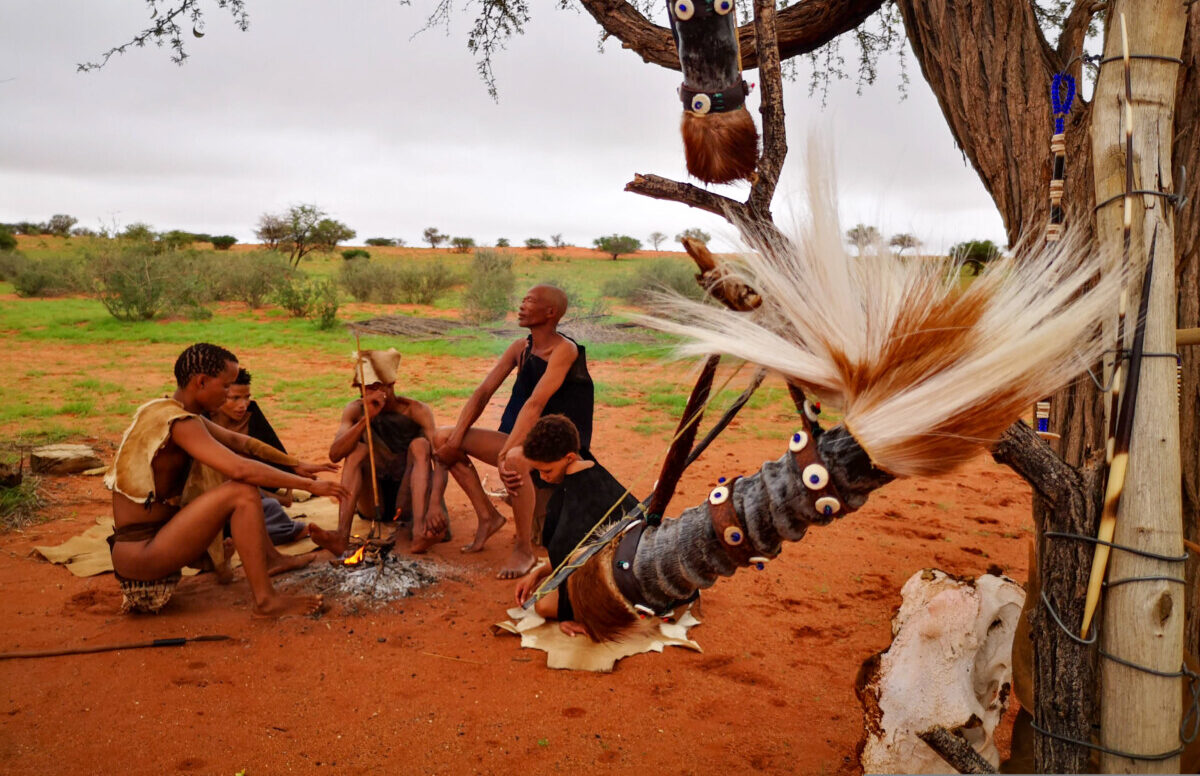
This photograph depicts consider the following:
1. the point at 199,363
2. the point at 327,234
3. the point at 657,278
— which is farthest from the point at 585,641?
the point at 327,234

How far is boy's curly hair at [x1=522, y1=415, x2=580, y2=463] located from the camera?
12.4ft

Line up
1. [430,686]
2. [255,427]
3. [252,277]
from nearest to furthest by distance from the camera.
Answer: [430,686] < [255,427] < [252,277]

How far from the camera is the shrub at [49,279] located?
21.4 meters

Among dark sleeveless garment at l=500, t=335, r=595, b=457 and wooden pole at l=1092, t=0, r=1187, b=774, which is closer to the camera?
wooden pole at l=1092, t=0, r=1187, b=774

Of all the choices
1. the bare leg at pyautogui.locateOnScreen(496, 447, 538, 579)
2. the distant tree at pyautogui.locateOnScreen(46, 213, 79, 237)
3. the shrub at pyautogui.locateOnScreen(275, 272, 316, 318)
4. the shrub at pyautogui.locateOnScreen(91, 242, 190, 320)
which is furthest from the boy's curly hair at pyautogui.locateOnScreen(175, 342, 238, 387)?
the distant tree at pyautogui.locateOnScreen(46, 213, 79, 237)

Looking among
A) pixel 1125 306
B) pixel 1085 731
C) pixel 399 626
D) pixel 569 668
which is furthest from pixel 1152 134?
pixel 399 626

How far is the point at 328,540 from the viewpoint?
4.38 m

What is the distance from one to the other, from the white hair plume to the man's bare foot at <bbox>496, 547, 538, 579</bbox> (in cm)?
344

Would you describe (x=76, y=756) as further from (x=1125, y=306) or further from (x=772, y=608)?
(x=1125, y=306)

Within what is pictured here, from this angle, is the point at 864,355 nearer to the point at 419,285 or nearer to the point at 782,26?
the point at 782,26

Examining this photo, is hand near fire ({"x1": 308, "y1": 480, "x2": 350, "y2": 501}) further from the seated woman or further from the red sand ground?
the seated woman

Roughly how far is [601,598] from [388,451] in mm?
3873

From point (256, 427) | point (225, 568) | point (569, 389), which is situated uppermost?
point (569, 389)

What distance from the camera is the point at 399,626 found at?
152 inches
